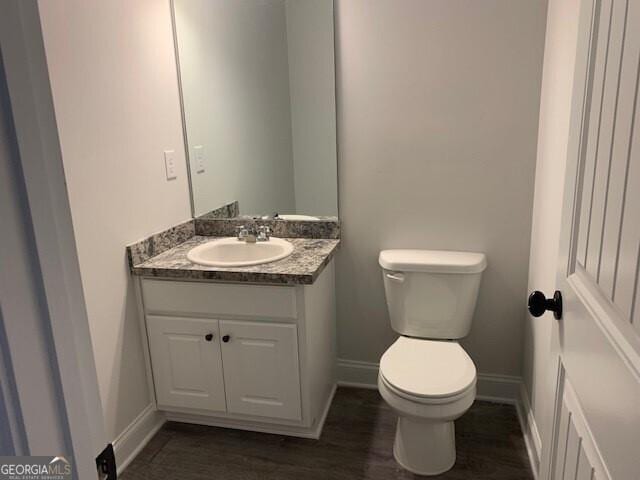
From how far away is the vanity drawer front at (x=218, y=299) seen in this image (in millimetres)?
1952

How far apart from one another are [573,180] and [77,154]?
5.08 feet

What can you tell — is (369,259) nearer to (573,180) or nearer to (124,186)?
(124,186)

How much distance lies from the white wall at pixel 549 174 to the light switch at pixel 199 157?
5.06 feet

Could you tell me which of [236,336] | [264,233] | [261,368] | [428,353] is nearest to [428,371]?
[428,353]

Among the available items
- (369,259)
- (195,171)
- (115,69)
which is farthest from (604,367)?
(195,171)

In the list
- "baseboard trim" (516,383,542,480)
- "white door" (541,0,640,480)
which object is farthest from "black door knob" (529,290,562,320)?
"baseboard trim" (516,383,542,480)

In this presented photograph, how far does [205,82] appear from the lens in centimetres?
236

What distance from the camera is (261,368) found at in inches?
81.0

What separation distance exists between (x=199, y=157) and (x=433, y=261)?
1.23 meters

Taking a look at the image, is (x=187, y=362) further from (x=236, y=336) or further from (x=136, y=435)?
(x=136, y=435)

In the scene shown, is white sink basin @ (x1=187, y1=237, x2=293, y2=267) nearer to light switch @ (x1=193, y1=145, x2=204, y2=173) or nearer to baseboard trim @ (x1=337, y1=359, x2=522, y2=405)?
light switch @ (x1=193, y1=145, x2=204, y2=173)

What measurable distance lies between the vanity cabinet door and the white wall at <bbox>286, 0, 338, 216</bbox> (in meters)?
0.75

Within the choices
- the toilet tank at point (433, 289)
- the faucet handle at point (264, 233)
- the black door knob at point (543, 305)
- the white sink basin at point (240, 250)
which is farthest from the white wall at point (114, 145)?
the black door knob at point (543, 305)

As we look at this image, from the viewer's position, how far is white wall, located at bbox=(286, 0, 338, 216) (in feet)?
7.22
